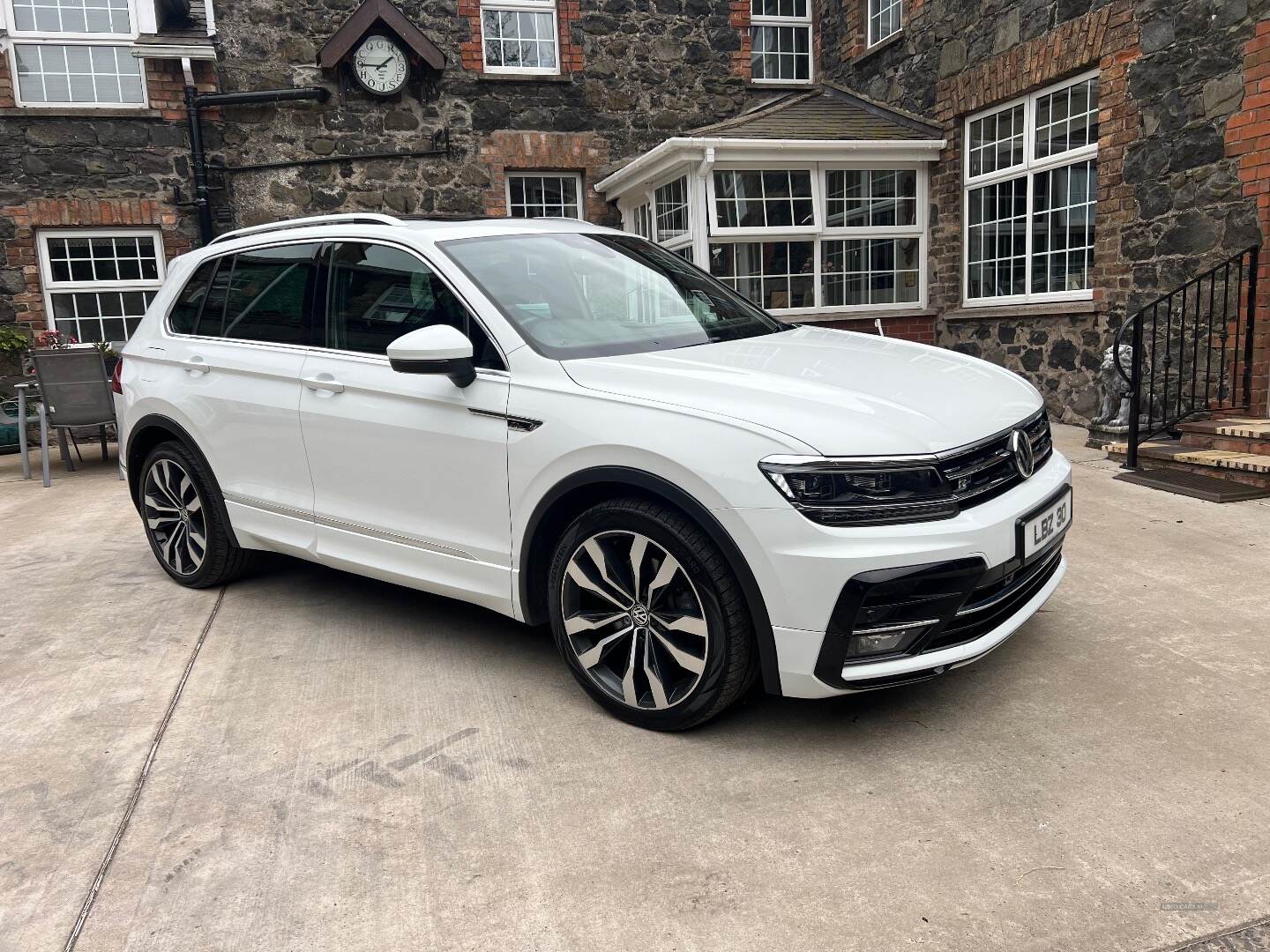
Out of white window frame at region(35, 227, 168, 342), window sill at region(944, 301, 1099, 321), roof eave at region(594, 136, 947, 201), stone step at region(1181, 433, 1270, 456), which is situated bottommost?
stone step at region(1181, 433, 1270, 456)

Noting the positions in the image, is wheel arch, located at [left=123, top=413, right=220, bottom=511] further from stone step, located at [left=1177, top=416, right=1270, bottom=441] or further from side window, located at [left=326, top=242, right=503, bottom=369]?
stone step, located at [left=1177, top=416, right=1270, bottom=441]

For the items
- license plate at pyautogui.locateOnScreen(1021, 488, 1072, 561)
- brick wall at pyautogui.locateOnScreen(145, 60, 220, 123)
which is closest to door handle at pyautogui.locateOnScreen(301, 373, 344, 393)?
license plate at pyautogui.locateOnScreen(1021, 488, 1072, 561)

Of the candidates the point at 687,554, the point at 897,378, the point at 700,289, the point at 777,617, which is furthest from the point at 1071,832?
the point at 700,289

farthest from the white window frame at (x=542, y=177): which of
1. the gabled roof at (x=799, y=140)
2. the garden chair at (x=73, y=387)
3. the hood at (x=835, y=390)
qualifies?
the hood at (x=835, y=390)

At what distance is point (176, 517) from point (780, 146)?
7453mm

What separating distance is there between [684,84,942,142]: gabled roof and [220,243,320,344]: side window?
676cm

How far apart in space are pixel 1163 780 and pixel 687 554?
147cm

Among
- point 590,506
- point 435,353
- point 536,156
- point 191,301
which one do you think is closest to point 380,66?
point 536,156

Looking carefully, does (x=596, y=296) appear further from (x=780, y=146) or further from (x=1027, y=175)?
(x=1027, y=175)

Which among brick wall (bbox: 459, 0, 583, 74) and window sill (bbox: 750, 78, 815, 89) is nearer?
brick wall (bbox: 459, 0, 583, 74)

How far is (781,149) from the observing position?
10078 mm

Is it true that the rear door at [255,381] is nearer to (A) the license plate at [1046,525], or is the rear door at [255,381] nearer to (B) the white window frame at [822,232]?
(A) the license plate at [1046,525]

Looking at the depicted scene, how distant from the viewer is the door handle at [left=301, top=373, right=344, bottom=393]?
3.75m

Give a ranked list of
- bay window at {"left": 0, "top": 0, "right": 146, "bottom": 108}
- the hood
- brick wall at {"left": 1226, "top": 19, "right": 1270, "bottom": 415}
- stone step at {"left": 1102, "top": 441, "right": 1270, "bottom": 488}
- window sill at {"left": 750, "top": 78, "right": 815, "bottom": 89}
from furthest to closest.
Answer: window sill at {"left": 750, "top": 78, "right": 815, "bottom": 89}, bay window at {"left": 0, "top": 0, "right": 146, "bottom": 108}, brick wall at {"left": 1226, "top": 19, "right": 1270, "bottom": 415}, stone step at {"left": 1102, "top": 441, "right": 1270, "bottom": 488}, the hood
